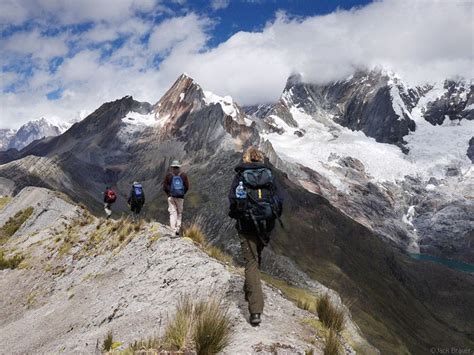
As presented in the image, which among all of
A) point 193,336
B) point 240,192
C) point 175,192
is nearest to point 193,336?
point 193,336

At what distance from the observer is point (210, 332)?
28.2 ft

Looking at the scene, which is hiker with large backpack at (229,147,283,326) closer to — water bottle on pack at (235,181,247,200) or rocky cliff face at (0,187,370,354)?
water bottle on pack at (235,181,247,200)

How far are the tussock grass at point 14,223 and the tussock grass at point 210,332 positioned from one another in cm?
3196

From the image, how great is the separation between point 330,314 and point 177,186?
29.0 feet

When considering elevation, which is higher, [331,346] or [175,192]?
[175,192]

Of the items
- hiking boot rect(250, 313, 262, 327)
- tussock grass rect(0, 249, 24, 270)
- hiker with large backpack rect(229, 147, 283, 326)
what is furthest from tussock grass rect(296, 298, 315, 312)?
tussock grass rect(0, 249, 24, 270)

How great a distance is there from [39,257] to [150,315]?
15506mm

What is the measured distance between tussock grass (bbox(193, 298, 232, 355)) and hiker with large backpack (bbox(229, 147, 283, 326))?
142 centimetres

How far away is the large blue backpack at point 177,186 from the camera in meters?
18.2

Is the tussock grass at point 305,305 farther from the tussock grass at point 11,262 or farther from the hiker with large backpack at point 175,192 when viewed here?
the tussock grass at point 11,262

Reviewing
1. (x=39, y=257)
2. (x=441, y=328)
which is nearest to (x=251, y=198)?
(x=39, y=257)

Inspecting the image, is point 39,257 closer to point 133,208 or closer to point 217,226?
point 133,208

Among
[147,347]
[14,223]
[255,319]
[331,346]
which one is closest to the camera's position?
[147,347]

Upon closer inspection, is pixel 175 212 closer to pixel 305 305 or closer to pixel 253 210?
pixel 305 305
